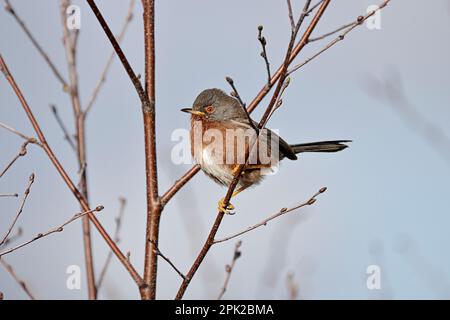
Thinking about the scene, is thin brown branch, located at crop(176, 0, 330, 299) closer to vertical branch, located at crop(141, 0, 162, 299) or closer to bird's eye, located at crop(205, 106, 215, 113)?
vertical branch, located at crop(141, 0, 162, 299)

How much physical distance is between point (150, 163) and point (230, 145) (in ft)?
4.70

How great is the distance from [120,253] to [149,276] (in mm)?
282

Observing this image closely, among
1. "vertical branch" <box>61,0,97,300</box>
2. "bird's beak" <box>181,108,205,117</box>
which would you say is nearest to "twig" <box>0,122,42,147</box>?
"vertical branch" <box>61,0,97,300</box>

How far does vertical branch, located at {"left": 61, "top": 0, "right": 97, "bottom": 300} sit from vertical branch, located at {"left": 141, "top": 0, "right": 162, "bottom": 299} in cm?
63

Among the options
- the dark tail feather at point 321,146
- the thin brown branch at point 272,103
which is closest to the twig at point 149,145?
the thin brown branch at point 272,103

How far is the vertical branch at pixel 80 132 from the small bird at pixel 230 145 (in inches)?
39.0

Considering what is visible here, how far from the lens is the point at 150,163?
3.95 m

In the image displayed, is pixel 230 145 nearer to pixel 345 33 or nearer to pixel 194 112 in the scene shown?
pixel 194 112

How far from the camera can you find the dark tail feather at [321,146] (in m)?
5.59

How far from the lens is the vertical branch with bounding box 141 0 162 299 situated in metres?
3.74

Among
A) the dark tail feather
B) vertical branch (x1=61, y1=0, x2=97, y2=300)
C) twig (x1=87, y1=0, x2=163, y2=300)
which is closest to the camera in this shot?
twig (x1=87, y1=0, x2=163, y2=300)

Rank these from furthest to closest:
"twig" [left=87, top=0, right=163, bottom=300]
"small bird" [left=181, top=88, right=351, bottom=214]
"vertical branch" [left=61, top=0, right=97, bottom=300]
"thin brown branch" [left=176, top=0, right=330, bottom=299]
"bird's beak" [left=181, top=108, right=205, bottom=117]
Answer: "bird's beak" [left=181, top=108, right=205, bottom=117] → "small bird" [left=181, top=88, right=351, bottom=214] → "vertical branch" [left=61, top=0, right=97, bottom=300] → "twig" [left=87, top=0, right=163, bottom=300] → "thin brown branch" [left=176, top=0, right=330, bottom=299]
